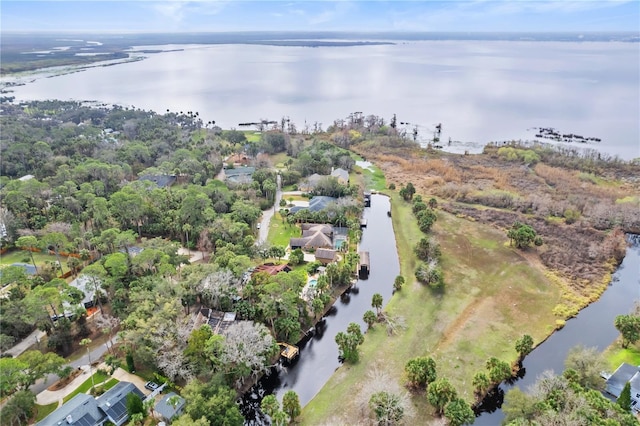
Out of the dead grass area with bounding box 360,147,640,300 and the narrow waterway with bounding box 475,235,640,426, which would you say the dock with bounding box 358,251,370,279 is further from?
the dead grass area with bounding box 360,147,640,300

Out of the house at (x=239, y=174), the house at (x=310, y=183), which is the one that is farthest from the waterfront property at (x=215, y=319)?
the house at (x=310, y=183)

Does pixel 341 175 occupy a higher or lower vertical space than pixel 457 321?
higher

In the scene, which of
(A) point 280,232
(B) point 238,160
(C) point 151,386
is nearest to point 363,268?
(A) point 280,232

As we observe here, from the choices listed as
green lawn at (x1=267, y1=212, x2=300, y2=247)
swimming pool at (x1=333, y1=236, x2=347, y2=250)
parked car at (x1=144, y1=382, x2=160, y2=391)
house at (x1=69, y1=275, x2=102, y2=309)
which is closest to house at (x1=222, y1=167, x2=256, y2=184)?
green lawn at (x1=267, y1=212, x2=300, y2=247)

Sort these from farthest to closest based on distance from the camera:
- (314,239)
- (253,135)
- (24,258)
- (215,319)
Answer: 1. (253,135)
2. (314,239)
3. (24,258)
4. (215,319)

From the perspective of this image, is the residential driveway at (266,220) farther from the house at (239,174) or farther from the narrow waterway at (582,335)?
the narrow waterway at (582,335)

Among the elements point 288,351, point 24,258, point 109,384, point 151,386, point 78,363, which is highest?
point 24,258

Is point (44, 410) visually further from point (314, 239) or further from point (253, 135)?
point (253, 135)
